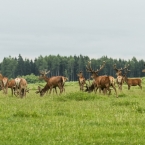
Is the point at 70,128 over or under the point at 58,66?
under

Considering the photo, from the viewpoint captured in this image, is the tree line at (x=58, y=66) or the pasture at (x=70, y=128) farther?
the tree line at (x=58, y=66)

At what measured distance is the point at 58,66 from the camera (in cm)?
12912

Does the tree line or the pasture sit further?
the tree line

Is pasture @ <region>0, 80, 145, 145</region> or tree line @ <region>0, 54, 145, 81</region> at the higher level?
tree line @ <region>0, 54, 145, 81</region>

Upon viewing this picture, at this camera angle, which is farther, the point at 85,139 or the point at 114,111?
the point at 114,111

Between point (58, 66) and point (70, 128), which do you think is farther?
point (58, 66)

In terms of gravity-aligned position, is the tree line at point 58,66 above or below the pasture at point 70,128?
above

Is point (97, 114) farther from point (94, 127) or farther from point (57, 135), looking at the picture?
point (57, 135)

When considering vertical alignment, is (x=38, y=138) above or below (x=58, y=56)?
below

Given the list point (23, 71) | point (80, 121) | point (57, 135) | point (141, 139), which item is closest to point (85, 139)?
point (57, 135)

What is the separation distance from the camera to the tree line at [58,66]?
121850 millimetres

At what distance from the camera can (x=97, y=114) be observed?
461 inches

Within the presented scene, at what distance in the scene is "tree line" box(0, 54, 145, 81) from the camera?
121850 millimetres

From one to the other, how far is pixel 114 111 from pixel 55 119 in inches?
118
